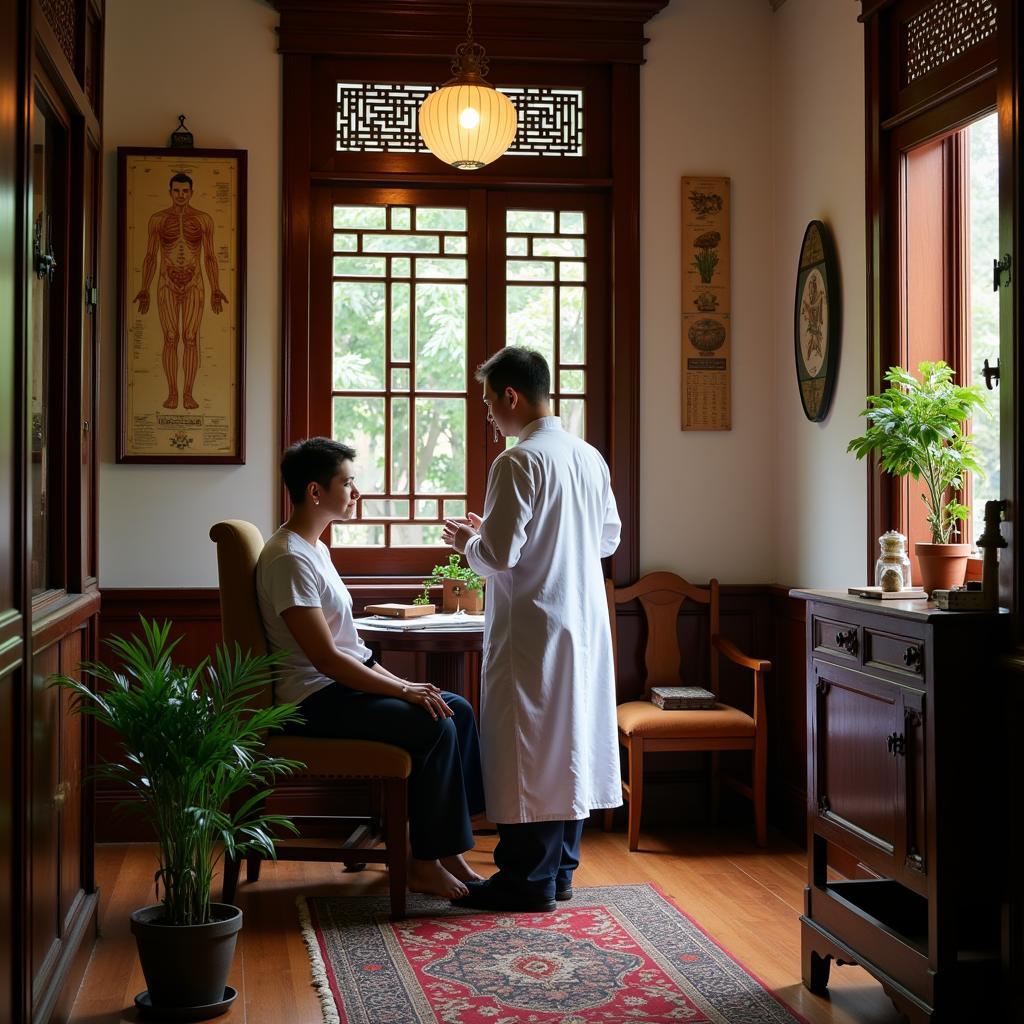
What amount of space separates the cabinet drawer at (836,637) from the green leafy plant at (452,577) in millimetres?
1499

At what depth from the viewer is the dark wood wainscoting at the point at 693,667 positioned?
4715mm

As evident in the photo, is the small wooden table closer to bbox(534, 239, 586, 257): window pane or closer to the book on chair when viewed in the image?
the book on chair

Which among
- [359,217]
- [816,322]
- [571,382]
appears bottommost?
[571,382]

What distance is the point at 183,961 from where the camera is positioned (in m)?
2.96

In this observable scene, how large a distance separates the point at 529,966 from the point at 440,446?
226 cm

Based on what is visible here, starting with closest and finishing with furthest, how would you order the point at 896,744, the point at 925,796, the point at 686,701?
the point at 925,796 → the point at 896,744 → the point at 686,701

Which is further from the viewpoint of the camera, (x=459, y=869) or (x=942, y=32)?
(x=459, y=869)

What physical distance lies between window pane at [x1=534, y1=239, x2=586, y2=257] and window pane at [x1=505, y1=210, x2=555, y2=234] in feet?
0.15

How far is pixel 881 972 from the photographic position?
9.35ft

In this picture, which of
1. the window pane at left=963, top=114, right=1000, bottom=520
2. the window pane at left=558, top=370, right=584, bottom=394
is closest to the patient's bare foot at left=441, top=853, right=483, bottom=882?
the window pane at left=963, top=114, right=1000, bottom=520

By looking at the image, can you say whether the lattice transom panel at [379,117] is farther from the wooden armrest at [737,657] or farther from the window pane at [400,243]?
the wooden armrest at [737,657]

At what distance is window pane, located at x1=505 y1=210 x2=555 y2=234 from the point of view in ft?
16.4

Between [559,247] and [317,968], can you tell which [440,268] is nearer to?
[559,247]

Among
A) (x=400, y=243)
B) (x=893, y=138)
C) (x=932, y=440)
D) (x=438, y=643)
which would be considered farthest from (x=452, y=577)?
(x=893, y=138)
